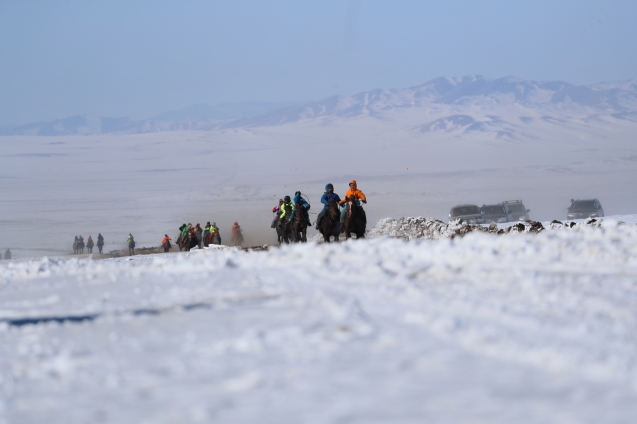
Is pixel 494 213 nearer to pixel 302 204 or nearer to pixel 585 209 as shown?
pixel 585 209

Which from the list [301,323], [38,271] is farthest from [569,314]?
[38,271]

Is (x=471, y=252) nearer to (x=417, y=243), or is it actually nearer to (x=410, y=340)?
(x=417, y=243)

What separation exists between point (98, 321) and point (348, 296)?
2.45 metres

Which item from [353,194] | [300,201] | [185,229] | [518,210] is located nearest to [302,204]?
[300,201]

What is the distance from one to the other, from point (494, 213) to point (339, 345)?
39.7 metres

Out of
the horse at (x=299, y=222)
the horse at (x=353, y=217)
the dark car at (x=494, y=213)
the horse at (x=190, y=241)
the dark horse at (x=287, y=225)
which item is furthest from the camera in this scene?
the dark car at (x=494, y=213)

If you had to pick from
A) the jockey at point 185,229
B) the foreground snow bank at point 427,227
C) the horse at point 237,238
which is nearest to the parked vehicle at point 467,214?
the foreground snow bank at point 427,227

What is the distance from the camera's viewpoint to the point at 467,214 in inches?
1716

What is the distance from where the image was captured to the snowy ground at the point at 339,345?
15.7ft

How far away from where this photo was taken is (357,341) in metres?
6.29

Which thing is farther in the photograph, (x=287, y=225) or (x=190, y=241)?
(x=190, y=241)

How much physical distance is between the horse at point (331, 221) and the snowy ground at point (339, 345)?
11.4 metres

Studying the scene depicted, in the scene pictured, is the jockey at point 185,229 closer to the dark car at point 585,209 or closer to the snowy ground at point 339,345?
the dark car at point 585,209

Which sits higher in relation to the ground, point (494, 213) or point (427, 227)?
point (494, 213)
